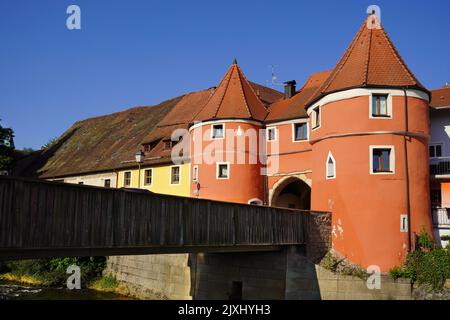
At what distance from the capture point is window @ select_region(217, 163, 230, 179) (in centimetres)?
2591

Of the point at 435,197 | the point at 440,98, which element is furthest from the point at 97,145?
A: the point at 435,197

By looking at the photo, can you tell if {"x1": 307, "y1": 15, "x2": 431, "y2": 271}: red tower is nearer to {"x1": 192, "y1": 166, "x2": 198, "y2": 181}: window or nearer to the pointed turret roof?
the pointed turret roof

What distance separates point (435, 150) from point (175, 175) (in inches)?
588

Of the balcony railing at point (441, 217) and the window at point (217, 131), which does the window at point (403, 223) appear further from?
the window at point (217, 131)

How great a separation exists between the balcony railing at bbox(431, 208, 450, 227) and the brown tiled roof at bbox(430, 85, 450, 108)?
15.5 ft

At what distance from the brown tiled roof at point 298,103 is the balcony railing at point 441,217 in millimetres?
7745

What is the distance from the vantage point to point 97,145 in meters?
41.0

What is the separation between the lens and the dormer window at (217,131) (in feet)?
87.0

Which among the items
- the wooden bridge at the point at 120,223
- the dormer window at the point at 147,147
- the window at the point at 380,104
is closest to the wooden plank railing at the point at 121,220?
the wooden bridge at the point at 120,223

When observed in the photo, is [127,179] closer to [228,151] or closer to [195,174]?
[195,174]

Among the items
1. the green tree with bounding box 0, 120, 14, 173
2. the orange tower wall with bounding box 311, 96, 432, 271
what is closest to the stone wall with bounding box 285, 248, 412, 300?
the orange tower wall with bounding box 311, 96, 432, 271

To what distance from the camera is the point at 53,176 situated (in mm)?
39781

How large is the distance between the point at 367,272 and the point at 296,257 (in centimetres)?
281


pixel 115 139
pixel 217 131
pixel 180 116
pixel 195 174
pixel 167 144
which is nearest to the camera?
pixel 217 131
